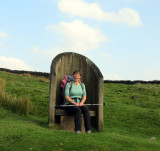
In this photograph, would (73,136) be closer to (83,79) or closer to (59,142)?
(59,142)

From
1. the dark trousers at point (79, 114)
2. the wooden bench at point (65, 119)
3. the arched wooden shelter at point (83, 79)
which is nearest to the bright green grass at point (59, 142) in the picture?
the dark trousers at point (79, 114)

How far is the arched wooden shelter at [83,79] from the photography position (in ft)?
21.7

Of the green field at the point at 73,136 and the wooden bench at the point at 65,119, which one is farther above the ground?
the wooden bench at the point at 65,119

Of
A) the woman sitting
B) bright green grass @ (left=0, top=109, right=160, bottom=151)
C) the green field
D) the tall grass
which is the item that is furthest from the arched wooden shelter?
the tall grass

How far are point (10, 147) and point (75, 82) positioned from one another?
2401 mm

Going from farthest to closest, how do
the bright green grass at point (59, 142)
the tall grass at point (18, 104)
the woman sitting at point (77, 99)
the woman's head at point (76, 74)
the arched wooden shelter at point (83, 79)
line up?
the tall grass at point (18, 104), the arched wooden shelter at point (83, 79), the woman's head at point (76, 74), the woman sitting at point (77, 99), the bright green grass at point (59, 142)

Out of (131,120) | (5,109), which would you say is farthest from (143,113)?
(5,109)

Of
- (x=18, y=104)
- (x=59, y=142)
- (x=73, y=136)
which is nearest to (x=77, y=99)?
(x=73, y=136)

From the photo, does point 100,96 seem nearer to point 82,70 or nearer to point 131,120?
point 82,70

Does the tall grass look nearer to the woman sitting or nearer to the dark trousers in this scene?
the woman sitting

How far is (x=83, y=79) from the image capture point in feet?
24.9

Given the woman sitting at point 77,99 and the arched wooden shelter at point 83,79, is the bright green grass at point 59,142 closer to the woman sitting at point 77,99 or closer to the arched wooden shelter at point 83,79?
the woman sitting at point 77,99

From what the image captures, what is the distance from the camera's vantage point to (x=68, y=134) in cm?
547

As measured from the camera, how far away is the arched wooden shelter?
6.62 meters
